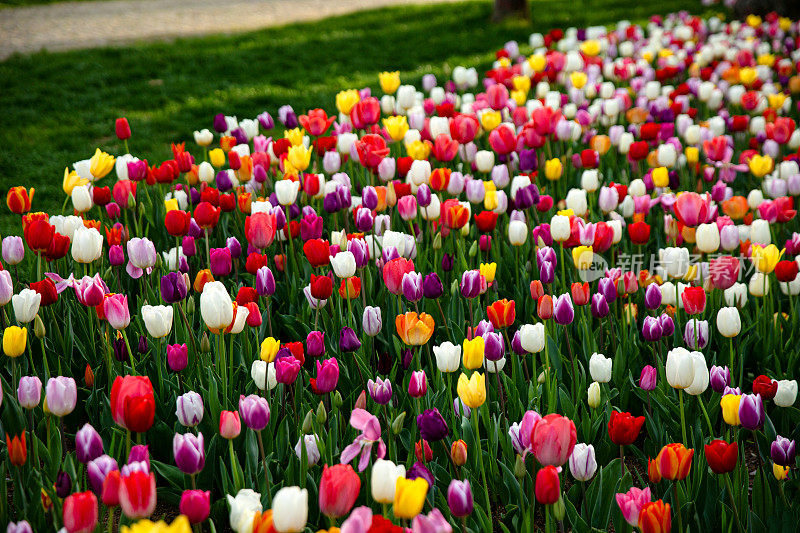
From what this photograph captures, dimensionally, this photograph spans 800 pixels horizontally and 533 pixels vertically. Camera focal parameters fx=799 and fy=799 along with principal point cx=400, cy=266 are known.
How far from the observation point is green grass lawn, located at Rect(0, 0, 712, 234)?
19.0 feet

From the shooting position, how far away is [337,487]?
1.63 metres

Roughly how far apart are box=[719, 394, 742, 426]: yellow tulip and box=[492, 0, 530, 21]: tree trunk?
8147 millimetres

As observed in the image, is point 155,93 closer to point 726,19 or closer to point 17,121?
point 17,121

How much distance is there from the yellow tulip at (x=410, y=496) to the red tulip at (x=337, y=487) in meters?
0.11

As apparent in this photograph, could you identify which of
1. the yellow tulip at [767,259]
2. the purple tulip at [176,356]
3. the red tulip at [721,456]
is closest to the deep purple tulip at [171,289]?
the purple tulip at [176,356]

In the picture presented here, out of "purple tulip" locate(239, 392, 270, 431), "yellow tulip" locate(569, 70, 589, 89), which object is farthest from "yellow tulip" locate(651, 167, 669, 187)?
"purple tulip" locate(239, 392, 270, 431)

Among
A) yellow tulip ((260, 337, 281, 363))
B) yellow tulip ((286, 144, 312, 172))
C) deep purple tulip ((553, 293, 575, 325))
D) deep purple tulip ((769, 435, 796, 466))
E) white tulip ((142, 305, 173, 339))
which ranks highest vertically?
yellow tulip ((286, 144, 312, 172))

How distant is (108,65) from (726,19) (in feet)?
23.6

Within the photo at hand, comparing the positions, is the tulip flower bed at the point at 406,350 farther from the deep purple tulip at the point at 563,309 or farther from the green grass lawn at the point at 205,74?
the green grass lawn at the point at 205,74

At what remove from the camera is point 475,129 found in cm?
420

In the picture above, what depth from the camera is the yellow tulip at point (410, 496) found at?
1.54 meters

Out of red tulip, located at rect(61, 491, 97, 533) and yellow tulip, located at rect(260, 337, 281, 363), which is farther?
yellow tulip, located at rect(260, 337, 281, 363)

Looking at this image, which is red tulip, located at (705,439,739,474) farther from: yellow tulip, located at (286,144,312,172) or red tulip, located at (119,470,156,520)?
yellow tulip, located at (286,144,312,172)

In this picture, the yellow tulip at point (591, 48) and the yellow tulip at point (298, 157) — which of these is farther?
the yellow tulip at point (591, 48)
